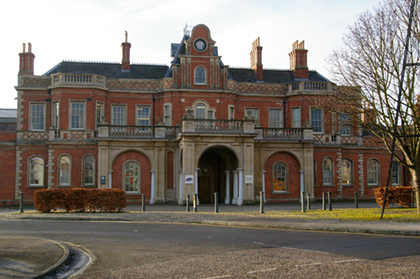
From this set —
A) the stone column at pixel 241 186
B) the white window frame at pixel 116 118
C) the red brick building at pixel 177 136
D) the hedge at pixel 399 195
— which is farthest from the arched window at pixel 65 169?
the hedge at pixel 399 195

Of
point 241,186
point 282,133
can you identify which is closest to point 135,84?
point 282,133

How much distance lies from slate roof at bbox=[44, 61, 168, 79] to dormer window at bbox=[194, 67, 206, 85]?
379cm

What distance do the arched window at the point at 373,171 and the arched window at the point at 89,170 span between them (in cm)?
2380

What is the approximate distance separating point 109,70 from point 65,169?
9444 mm

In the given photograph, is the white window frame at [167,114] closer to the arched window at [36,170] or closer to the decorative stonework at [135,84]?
the decorative stonework at [135,84]

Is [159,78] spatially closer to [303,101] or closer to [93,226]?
[303,101]

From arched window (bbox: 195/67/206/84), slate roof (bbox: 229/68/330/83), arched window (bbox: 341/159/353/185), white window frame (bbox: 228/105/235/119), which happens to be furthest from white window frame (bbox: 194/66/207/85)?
arched window (bbox: 341/159/353/185)

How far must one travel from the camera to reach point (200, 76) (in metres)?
37.6

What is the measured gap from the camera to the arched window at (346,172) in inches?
1580

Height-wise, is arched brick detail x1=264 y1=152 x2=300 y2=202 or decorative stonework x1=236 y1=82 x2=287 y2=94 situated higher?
decorative stonework x1=236 y1=82 x2=287 y2=94

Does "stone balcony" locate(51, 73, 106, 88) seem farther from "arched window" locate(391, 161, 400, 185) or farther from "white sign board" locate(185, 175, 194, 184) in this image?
"arched window" locate(391, 161, 400, 185)

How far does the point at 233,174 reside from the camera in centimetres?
3497

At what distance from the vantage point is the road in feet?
28.7

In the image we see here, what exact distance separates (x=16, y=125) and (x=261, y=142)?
20207 mm
